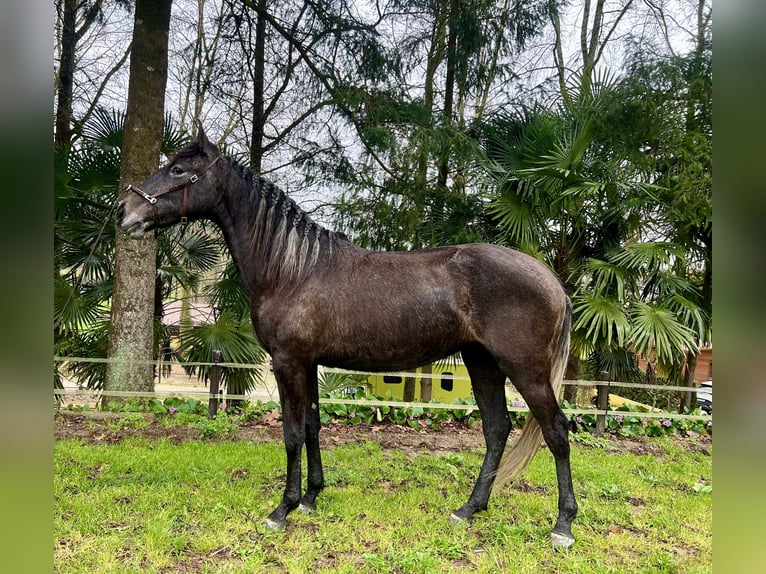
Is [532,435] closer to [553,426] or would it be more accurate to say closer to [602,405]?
[553,426]

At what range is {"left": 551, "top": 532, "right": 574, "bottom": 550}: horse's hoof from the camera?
8.63ft

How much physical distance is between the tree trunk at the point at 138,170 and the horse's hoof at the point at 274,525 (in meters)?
3.05

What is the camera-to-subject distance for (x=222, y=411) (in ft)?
17.1

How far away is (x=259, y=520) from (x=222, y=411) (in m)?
2.62

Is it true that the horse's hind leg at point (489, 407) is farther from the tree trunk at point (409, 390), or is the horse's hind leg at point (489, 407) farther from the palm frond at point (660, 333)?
the tree trunk at point (409, 390)

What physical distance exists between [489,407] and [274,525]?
60.4 inches

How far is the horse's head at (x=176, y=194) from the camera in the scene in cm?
279

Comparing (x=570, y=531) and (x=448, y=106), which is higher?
(x=448, y=106)

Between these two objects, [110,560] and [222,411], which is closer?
[110,560]

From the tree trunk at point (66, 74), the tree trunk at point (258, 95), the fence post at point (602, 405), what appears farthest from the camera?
the tree trunk at point (66, 74)

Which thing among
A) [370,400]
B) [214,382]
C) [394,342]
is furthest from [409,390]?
[394,342]

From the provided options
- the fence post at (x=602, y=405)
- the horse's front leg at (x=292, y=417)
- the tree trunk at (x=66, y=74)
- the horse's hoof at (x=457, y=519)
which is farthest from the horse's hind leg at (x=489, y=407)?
the tree trunk at (x=66, y=74)
